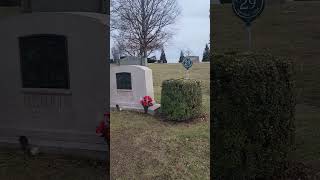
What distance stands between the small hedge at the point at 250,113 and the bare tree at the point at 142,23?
520mm

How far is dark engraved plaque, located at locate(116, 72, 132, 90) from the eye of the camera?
4304mm

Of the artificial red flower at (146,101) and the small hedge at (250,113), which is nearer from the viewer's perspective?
the artificial red flower at (146,101)

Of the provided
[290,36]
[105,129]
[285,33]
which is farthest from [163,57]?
[285,33]

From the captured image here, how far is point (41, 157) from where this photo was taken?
5.95m

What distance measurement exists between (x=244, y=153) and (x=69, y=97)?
2098 millimetres

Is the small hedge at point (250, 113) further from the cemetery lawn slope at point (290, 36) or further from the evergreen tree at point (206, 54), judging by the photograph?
the cemetery lawn slope at point (290, 36)

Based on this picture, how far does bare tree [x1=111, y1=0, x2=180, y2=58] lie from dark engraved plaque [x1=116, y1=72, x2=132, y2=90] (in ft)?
0.82

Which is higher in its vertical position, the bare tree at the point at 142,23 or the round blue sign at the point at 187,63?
the bare tree at the point at 142,23

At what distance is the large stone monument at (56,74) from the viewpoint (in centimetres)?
556

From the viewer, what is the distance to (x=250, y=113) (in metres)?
4.42

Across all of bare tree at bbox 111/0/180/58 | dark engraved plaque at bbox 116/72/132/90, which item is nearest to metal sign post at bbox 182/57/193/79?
bare tree at bbox 111/0/180/58

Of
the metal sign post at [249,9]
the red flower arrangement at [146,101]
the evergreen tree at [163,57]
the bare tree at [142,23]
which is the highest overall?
the metal sign post at [249,9]

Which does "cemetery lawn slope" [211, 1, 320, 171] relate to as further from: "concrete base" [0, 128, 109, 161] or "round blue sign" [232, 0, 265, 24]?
"concrete base" [0, 128, 109, 161]

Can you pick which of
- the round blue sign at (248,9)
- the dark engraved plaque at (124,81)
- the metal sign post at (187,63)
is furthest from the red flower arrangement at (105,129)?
the round blue sign at (248,9)
